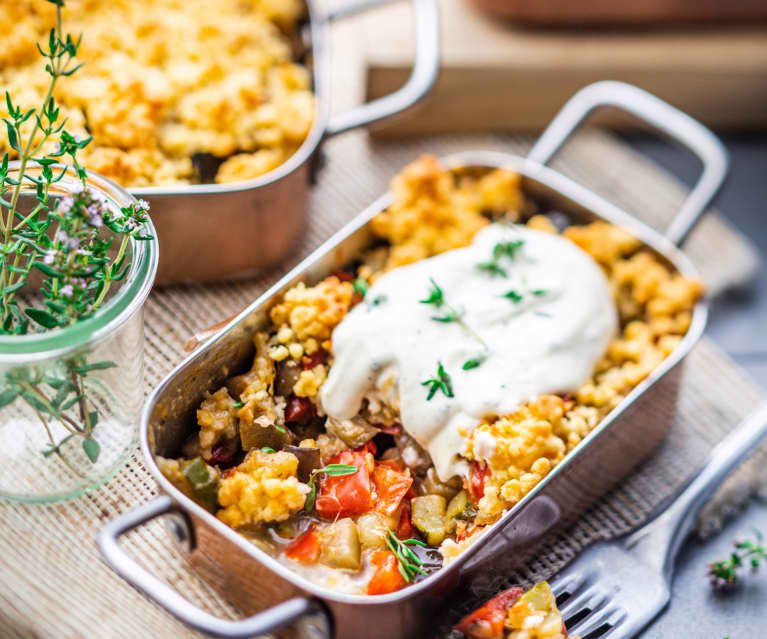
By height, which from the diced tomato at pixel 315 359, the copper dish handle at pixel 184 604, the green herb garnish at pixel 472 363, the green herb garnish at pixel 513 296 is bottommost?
the copper dish handle at pixel 184 604

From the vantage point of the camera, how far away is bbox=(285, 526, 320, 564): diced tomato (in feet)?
4.18

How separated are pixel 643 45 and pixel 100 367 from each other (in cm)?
144

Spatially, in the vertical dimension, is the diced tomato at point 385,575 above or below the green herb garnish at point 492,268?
below

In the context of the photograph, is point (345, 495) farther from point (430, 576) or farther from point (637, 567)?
point (637, 567)

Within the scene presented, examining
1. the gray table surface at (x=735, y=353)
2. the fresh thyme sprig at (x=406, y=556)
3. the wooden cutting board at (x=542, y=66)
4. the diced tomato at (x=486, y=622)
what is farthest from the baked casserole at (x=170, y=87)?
the gray table surface at (x=735, y=353)

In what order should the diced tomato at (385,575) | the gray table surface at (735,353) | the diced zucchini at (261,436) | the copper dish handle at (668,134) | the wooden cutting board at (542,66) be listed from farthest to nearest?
the wooden cutting board at (542,66)
the copper dish handle at (668,134)
the gray table surface at (735,353)
the diced zucchini at (261,436)
the diced tomato at (385,575)

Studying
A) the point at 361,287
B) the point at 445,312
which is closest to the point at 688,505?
the point at 445,312

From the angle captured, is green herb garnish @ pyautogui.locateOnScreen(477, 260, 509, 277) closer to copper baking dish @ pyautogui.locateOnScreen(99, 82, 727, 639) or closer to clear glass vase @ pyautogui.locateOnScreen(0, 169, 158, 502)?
copper baking dish @ pyautogui.locateOnScreen(99, 82, 727, 639)

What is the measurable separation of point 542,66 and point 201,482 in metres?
1.24

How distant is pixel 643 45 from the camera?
2119 millimetres

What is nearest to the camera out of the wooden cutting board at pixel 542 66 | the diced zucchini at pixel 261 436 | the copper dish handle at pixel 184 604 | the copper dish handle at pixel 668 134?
the copper dish handle at pixel 184 604

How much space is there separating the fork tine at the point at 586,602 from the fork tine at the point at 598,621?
0.4 inches

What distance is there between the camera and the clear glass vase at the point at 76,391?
1176 mm

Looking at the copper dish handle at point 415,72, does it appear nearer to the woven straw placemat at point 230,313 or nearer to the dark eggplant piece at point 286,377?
the woven straw placemat at point 230,313
